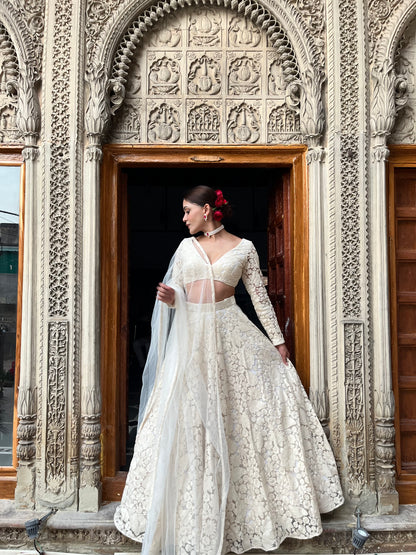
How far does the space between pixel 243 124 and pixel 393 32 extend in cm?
124

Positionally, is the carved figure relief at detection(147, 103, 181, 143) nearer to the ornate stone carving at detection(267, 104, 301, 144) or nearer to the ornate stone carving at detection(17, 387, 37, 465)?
the ornate stone carving at detection(267, 104, 301, 144)

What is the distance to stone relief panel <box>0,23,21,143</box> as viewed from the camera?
3.26 metres

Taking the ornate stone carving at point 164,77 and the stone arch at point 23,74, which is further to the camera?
the ornate stone carving at point 164,77

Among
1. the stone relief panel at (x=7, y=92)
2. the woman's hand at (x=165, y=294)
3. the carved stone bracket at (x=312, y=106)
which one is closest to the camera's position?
the woman's hand at (x=165, y=294)

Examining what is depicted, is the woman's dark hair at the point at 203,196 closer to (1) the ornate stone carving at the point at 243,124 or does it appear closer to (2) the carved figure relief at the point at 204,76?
(1) the ornate stone carving at the point at 243,124

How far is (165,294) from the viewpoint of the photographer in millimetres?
2730

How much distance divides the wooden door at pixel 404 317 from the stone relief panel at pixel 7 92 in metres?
2.81

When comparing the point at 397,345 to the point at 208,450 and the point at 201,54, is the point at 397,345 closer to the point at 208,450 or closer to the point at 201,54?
the point at 208,450

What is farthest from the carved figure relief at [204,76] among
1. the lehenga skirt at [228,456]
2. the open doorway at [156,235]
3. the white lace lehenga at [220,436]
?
the open doorway at [156,235]

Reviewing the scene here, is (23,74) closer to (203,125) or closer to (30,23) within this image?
(30,23)

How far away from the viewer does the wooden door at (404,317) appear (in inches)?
129

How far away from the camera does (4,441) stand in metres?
3.27

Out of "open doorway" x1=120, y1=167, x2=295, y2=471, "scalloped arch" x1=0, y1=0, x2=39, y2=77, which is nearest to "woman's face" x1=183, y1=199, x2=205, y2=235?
"scalloped arch" x1=0, y1=0, x2=39, y2=77

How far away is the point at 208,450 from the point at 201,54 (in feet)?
8.96
